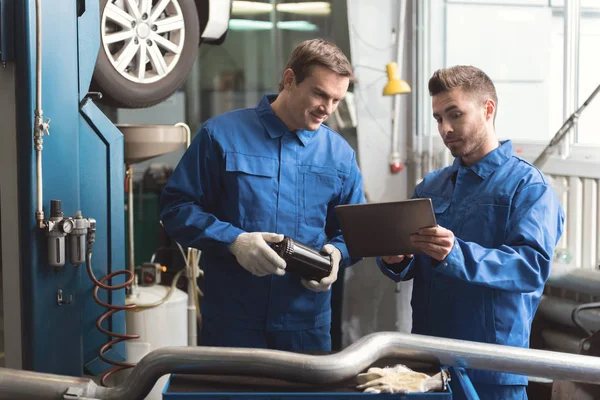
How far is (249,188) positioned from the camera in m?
2.05

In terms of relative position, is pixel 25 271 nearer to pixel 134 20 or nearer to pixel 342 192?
pixel 342 192

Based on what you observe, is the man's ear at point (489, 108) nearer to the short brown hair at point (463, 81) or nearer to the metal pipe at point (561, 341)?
the short brown hair at point (463, 81)

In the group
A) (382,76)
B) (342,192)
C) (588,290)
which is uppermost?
(382,76)

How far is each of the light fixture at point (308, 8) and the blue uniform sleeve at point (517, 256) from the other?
3663 millimetres

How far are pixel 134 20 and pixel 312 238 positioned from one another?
4.62ft

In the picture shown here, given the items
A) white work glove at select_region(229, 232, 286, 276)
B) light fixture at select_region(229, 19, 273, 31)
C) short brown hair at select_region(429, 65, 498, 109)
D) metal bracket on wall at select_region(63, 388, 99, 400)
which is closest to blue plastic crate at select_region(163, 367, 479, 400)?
metal bracket on wall at select_region(63, 388, 99, 400)

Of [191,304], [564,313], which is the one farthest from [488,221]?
[191,304]

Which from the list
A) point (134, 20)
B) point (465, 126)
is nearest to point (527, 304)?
point (465, 126)

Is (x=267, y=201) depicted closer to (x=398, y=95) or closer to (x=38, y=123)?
Answer: (x=38, y=123)

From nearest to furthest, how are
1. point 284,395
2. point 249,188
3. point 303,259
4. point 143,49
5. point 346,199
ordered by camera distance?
point 284,395 < point 303,259 < point 249,188 < point 346,199 < point 143,49

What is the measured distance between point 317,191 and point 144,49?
1.27 m

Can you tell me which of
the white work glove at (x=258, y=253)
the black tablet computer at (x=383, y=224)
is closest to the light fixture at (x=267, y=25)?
the white work glove at (x=258, y=253)

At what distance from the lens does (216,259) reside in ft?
6.88

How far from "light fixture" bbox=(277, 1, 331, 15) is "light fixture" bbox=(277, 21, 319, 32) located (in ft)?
0.24
